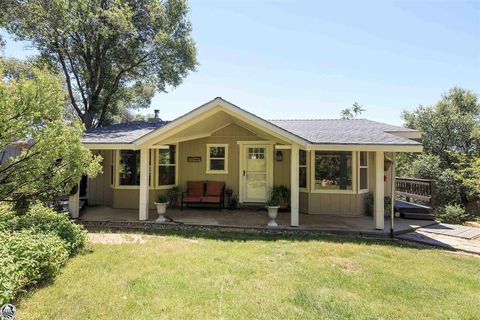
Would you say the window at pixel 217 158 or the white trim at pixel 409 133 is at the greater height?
the white trim at pixel 409 133

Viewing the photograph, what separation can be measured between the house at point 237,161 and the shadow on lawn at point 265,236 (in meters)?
0.76

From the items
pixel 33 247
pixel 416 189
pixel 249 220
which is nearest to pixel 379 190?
pixel 249 220

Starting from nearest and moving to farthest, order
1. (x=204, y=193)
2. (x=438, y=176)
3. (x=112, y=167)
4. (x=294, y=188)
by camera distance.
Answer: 1. (x=294, y=188)
2. (x=204, y=193)
3. (x=112, y=167)
4. (x=438, y=176)

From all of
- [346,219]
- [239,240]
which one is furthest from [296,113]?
[239,240]

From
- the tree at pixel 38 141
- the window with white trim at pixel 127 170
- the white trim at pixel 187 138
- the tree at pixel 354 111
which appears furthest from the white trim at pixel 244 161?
the tree at pixel 354 111

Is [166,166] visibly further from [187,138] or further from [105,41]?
[105,41]

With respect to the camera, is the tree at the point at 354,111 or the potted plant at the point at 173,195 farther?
the tree at the point at 354,111

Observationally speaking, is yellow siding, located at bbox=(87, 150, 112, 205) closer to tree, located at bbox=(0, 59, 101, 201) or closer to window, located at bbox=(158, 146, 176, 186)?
window, located at bbox=(158, 146, 176, 186)

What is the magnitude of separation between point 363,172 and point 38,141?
8667 mm

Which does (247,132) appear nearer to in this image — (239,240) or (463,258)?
(239,240)

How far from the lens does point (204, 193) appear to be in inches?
380

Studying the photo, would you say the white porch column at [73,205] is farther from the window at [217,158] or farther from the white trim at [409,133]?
the white trim at [409,133]

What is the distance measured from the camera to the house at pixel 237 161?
25.2ft

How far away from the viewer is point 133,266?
15.2 ft
